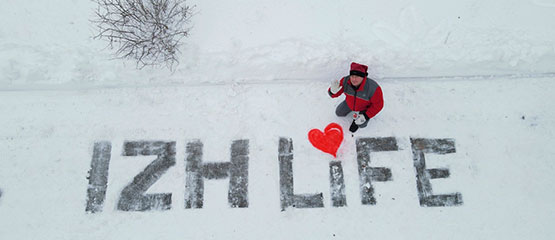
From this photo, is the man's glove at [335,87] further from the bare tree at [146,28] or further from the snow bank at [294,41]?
the bare tree at [146,28]

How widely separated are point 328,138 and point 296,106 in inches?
24.6

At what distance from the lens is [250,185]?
16.9 ft

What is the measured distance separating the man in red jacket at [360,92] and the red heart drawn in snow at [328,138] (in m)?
0.33

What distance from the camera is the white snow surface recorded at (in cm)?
510

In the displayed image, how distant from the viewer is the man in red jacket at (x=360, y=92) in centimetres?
418

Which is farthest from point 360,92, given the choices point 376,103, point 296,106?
point 296,106

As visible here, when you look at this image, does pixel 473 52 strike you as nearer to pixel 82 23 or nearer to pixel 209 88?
pixel 209 88

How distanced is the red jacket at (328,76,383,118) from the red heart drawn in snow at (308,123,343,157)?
573 mm

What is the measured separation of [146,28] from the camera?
17.1ft

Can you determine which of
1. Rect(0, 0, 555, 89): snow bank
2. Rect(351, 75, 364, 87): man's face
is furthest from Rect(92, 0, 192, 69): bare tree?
Rect(351, 75, 364, 87): man's face

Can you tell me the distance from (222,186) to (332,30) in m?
2.56

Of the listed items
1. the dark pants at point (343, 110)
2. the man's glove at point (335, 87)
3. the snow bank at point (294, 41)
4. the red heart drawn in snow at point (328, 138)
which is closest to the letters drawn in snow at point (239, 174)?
the red heart drawn in snow at point (328, 138)

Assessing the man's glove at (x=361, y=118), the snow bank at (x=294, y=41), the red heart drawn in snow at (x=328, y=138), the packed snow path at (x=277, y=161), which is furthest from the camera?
the snow bank at (x=294, y=41)

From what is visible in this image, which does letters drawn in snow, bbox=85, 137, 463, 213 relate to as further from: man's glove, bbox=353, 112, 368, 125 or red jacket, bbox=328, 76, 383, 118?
red jacket, bbox=328, 76, 383, 118
